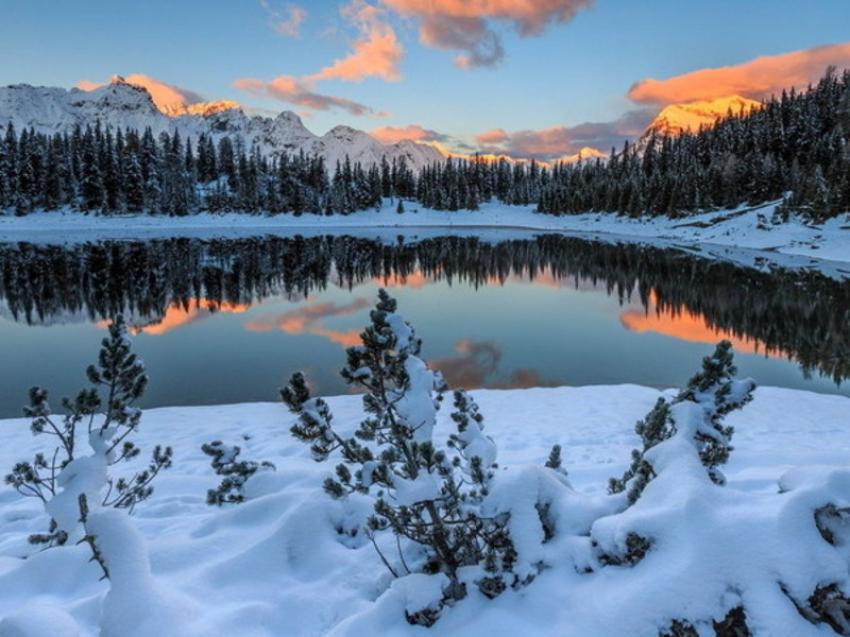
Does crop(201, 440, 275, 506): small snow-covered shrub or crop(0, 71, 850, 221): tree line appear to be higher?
crop(0, 71, 850, 221): tree line

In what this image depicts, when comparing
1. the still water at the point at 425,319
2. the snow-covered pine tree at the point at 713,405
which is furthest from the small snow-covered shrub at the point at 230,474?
the still water at the point at 425,319

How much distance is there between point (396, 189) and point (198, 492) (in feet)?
414

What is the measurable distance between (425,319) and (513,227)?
282 ft

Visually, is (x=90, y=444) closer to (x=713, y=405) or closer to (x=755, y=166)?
(x=713, y=405)

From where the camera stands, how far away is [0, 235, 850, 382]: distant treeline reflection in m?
22.5

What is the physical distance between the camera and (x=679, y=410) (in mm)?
4543

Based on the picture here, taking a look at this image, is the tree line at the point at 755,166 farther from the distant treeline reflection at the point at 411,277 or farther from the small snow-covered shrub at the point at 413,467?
the small snow-covered shrub at the point at 413,467

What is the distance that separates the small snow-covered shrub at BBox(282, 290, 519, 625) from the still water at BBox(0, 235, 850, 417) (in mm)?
10619

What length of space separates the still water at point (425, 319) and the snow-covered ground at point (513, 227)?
1320 centimetres

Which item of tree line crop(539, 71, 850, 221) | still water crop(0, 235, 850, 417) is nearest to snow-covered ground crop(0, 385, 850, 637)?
still water crop(0, 235, 850, 417)

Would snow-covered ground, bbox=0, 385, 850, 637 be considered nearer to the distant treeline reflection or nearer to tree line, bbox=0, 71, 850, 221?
the distant treeline reflection

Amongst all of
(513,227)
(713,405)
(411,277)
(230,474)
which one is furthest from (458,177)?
(713,405)

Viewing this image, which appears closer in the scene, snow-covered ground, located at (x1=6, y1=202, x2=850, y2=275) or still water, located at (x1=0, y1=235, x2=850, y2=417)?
still water, located at (x1=0, y1=235, x2=850, y2=417)

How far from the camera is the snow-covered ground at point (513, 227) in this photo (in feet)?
158
